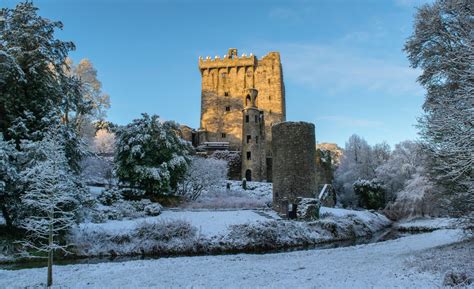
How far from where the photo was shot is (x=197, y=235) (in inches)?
642

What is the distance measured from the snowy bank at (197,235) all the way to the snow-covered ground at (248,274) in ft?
11.4

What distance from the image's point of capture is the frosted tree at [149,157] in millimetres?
23500

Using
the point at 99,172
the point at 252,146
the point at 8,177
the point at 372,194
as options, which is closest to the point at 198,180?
the point at 99,172

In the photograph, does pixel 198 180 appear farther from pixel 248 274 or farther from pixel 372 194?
pixel 248 274

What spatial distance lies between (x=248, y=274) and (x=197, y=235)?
7.27m

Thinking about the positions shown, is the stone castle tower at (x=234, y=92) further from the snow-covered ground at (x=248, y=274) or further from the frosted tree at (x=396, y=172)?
the snow-covered ground at (x=248, y=274)

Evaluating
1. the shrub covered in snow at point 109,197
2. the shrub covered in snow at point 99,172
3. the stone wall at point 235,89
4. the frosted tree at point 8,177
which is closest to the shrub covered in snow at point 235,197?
the shrub covered in snow at point 109,197

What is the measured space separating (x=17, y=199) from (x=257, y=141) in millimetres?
30352

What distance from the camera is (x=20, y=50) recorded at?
15.0 m

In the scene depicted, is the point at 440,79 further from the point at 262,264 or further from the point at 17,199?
the point at 17,199

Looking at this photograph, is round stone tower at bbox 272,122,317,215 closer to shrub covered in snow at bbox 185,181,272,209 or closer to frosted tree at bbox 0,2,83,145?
shrub covered in snow at bbox 185,181,272,209

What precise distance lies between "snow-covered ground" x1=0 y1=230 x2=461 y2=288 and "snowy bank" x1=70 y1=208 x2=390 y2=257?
347 cm

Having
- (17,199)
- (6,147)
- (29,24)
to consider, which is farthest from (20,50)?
(17,199)

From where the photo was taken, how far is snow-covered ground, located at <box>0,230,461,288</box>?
25.3 ft
